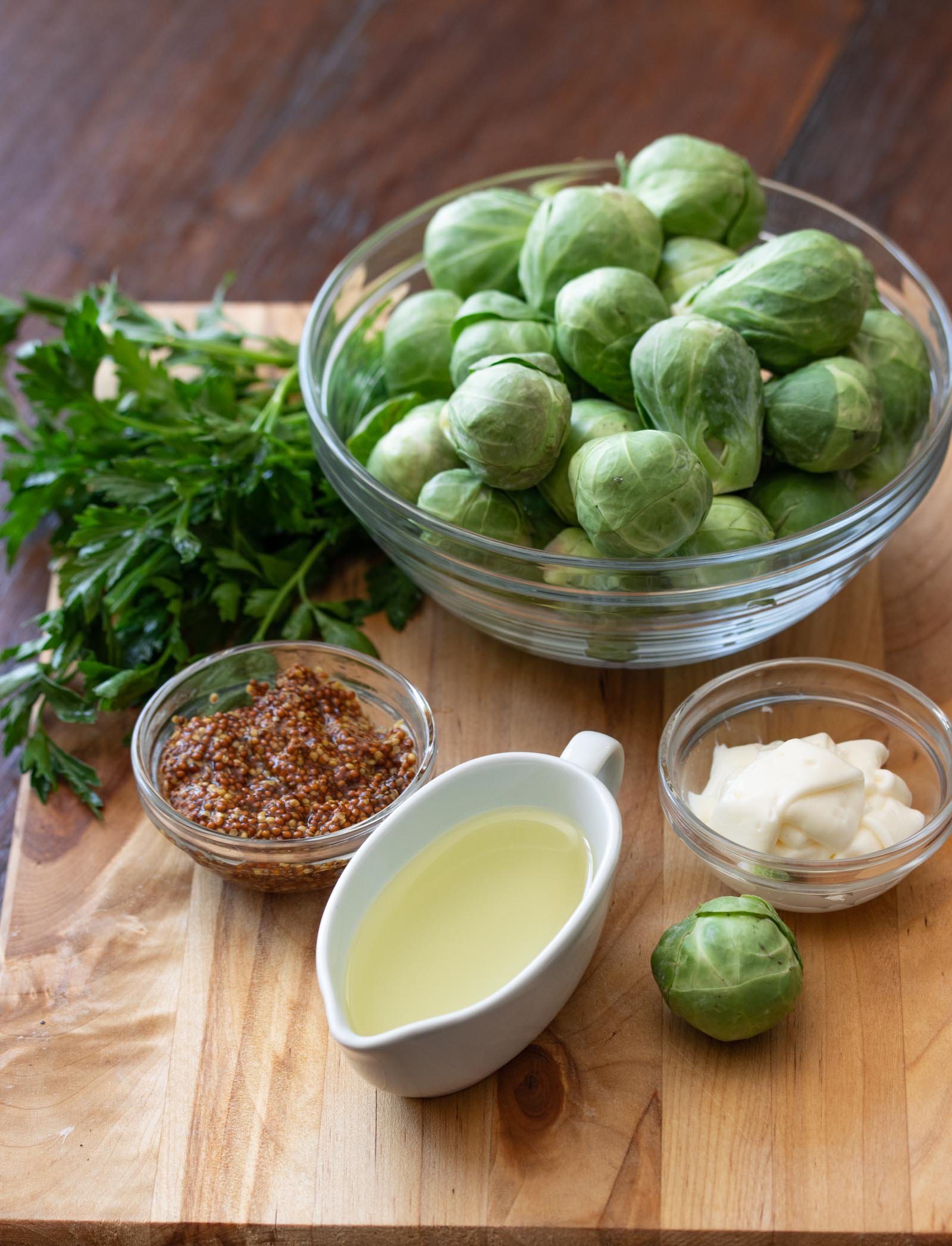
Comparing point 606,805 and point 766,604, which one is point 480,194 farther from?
point 606,805

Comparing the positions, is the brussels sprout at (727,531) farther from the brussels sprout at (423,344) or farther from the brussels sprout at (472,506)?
the brussels sprout at (423,344)

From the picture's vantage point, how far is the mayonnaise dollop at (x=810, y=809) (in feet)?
4.96

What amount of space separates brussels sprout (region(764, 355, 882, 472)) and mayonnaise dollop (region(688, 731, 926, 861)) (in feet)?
1.24

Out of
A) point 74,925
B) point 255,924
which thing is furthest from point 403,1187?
point 74,925

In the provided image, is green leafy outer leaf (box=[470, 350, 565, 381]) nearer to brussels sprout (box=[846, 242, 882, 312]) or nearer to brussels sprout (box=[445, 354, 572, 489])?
brussels sprout (box=[445, 354, 572, 489])

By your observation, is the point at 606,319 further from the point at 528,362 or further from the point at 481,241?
the point at 481,241

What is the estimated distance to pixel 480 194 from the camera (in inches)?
75.3

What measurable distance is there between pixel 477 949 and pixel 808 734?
24.3 inches

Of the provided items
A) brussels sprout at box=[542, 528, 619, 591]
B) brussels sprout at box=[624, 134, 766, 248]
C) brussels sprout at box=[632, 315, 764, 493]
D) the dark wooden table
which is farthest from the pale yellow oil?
the dark wooden table

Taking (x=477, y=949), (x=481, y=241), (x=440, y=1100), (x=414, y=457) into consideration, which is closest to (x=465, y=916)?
(x=477, y=949)

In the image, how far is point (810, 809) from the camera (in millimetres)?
1507

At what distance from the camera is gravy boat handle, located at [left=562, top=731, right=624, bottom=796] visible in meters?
1.52

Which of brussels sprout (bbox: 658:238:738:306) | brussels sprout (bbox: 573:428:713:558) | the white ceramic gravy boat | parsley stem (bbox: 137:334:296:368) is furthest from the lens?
parsley stem (bbox: 137:334:296:368)

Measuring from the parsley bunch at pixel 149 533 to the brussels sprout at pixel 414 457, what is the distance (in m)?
0.23
